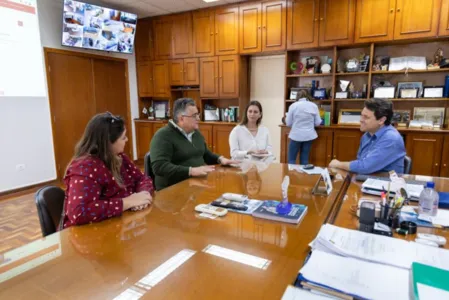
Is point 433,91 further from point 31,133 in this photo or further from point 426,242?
point 31,133

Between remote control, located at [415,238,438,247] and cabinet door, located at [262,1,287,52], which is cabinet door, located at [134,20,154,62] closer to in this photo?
cabinet door, located at [262,1,287,52]

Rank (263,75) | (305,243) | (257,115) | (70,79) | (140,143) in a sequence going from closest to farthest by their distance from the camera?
(305,243) < (257,115) < (70,79) < (263,75) < (140,143)

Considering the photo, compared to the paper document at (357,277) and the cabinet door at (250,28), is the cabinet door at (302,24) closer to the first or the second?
the cabinet door at (250,28)

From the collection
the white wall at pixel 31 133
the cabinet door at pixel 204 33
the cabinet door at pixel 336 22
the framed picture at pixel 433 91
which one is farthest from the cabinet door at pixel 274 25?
the white wall at pixel 31 133

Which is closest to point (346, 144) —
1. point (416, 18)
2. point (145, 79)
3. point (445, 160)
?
point (445, 160)

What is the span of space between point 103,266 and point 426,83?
4.51 m

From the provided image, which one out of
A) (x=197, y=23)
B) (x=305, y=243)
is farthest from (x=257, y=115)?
(x=197, y=23)

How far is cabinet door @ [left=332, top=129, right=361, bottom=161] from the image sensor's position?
3.93 m

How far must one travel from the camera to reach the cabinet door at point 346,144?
393cm

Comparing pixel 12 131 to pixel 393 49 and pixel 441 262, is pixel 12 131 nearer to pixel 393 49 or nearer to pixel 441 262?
pixel 441 262

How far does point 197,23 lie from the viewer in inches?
194

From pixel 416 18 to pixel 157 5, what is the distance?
3.74 m

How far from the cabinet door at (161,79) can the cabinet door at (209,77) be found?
0.76 m

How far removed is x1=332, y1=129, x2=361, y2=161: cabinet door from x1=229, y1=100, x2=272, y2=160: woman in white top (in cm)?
157
